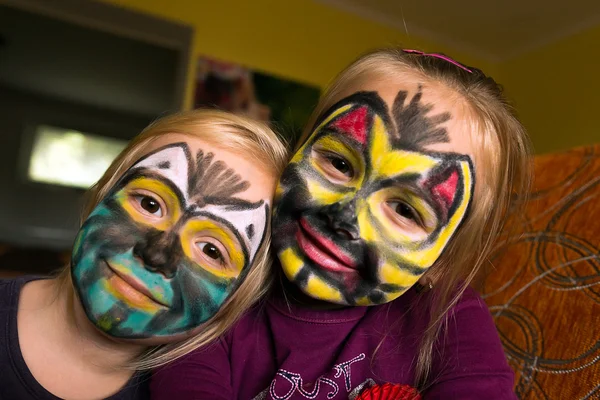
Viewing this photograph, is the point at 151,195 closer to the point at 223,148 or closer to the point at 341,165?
the point at 223,148

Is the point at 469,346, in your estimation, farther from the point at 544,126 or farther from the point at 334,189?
the point at 544,126

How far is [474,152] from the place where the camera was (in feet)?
2.64

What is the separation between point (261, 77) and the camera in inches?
124

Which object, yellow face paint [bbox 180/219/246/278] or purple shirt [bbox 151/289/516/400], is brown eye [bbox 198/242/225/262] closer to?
yellow face paint [bbox 180/219/246/278]

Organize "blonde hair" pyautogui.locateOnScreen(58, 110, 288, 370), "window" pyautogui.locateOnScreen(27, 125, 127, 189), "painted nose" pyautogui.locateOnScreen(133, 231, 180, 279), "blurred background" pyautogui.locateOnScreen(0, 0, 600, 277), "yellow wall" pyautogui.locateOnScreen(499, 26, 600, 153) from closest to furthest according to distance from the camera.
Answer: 1. "painted nose" pyautogui.locateOnScreen(133, 231, 180, 279)
2. "blonde hair" pyautogui.locateOnScreen(58, 110, 288, 370)
3. "blurred background" pyautogui.locateOnScreen(0, 0, 600, 277)
4. "yellow wall" pyautogui.locateOnScreen(499, 26, 600, 153)
5. "window" pyautogui.locateOnScreen(27, 125, 127, 189)

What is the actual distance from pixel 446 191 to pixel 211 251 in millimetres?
364

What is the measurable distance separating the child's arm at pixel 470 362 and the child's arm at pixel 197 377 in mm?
321

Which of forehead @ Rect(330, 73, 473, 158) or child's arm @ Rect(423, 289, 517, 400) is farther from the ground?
forehead @ Rect(330, 73, 473, 158)

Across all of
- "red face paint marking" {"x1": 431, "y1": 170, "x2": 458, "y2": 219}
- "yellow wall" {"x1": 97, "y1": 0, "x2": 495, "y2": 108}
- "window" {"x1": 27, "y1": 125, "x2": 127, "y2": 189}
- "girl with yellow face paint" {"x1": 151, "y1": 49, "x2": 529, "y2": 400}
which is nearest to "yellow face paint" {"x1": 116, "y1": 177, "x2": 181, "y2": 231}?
"girl with yellow face paint" {"x1": 151, "y1": 49, "x2": 529, "y2": 400}

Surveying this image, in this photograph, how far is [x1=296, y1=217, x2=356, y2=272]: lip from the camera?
77 centimetres

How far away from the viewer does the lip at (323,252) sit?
0.77 meters

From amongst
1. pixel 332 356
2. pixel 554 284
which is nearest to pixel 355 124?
pixel 332 356

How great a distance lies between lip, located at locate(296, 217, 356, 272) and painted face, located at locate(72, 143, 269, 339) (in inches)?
3.2

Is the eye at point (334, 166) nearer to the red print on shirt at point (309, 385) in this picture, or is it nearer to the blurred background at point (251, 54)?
the red print on shirt at point (309, 385)
